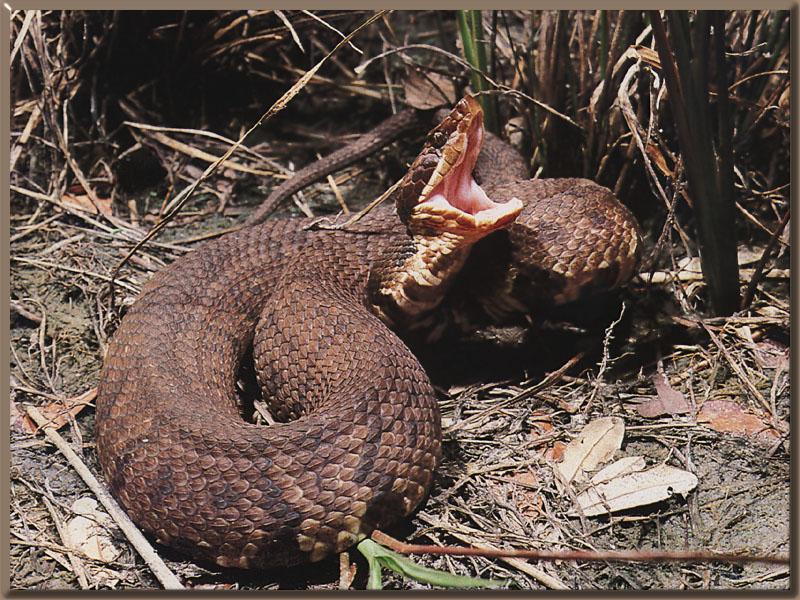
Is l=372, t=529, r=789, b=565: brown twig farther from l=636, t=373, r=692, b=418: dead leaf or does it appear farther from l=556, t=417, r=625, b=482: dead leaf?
l=636, t=373, r=692, b=418: dead leaf

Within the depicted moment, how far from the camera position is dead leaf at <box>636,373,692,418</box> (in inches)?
153

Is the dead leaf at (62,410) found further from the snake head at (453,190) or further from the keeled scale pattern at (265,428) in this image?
the snake head at (453,190)

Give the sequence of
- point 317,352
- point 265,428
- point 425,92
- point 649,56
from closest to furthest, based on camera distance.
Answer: point 265,428 < point 317,352 < point 649,56 < point 425,92

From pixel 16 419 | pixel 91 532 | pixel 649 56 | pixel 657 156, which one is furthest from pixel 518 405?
pixel 16 419

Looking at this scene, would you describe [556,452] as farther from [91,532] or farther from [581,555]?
[91,532]

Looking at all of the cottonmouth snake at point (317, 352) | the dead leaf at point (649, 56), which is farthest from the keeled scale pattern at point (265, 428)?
the dead leaf at point (649, 56)

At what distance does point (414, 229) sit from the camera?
3938 millimetres

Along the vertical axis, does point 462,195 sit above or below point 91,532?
above

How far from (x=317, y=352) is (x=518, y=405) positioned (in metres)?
0.89

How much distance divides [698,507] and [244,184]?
3.21 m

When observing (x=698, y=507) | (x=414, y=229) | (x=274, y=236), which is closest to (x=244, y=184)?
(x=274, y=236)

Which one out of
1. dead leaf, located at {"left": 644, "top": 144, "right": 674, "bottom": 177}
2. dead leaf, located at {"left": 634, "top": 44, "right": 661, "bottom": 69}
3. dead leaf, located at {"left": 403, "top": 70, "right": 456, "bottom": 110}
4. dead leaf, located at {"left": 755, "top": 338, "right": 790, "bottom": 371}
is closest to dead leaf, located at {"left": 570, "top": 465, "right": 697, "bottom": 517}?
dead leaf, located at {"left": 755, "top": 338, "right": 790, "bottom": 371}

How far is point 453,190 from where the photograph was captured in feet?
12.7

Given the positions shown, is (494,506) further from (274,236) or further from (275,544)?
(274,236)
